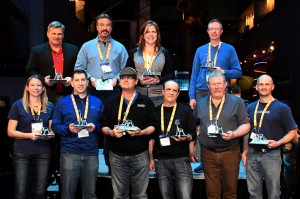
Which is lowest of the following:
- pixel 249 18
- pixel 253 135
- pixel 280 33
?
pixel 253 135

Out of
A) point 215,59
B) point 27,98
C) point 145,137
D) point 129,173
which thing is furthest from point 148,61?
point 27,98

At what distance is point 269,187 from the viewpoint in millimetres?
3805

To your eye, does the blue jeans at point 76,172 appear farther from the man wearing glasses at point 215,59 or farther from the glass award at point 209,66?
the glass award at point 209,66

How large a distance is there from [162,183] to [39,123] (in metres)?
1.45

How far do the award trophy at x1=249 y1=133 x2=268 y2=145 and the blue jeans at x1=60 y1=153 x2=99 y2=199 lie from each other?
65.3 inches

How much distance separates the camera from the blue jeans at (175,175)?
3764mm

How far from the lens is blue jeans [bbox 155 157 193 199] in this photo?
376cm

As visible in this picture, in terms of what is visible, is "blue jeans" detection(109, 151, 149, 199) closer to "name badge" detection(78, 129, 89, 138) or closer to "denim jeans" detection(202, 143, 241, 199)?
"name badge" detection(78, 129, 89, 138)

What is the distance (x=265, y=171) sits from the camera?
3799mm

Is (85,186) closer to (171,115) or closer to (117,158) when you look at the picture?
(117,158)

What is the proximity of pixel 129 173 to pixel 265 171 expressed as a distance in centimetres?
144

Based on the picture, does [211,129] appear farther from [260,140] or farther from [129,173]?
[129,173]

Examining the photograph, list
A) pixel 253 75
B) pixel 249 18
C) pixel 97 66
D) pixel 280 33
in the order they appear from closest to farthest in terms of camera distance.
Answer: pixel 97 66, pixel 280 33, pixel 253 75, pixel 249 18

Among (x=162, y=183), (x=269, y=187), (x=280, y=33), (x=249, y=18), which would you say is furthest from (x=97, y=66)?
(x=249, y=18)
